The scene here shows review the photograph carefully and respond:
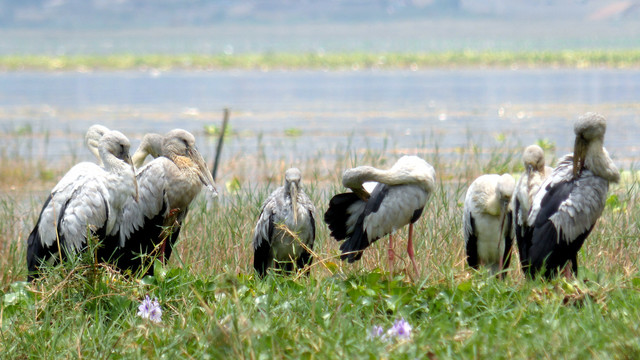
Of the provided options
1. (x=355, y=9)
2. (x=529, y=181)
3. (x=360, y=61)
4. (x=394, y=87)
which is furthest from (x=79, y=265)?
(x=355, y=9)

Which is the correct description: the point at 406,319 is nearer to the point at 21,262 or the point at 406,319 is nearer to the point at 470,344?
the point at 470,344

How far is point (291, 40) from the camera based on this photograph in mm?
127812

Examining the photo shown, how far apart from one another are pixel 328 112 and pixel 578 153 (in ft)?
55.1

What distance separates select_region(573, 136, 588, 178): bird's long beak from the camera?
483cm

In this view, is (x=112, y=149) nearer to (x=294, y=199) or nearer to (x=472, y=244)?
(x=294, y=199)

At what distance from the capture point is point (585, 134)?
4.81 meters

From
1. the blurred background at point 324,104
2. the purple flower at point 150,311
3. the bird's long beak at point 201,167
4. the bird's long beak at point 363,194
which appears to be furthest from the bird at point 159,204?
the blurred background at point 324,104

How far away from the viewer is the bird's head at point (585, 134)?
481 cm

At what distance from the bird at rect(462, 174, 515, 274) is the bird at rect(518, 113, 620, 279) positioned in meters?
0.29

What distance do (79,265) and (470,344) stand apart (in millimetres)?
1979

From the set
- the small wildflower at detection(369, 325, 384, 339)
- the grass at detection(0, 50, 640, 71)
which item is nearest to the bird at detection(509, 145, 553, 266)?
the small wildflower at detection(369, 325, 384, 339)

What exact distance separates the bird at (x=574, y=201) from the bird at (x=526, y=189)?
2.7 inches

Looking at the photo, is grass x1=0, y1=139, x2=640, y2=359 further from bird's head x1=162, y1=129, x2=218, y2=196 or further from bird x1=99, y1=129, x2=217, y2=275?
bird's head x1=162, y1=129, x2=218, y2=196

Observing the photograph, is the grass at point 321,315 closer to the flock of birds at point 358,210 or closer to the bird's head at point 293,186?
the flock of birds at point 358,210
